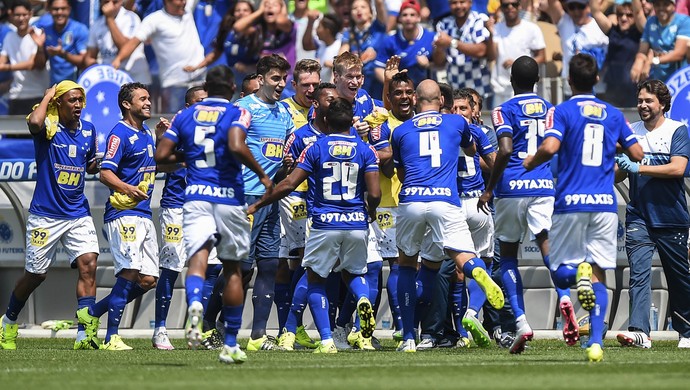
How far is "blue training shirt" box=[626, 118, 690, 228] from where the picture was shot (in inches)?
502

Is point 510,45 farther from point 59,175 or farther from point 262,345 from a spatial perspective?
point 59,175

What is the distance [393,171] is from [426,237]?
1.13 meters

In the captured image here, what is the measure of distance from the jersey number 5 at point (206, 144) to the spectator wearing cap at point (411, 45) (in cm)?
638

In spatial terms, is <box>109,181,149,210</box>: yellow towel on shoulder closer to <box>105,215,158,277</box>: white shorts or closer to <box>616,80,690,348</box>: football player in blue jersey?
<box>105,215,158,277</box>: white shorts

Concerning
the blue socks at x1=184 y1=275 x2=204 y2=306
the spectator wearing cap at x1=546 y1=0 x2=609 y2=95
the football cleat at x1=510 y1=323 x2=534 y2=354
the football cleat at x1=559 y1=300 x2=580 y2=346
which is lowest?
the football cleat at x1=510 y1=323 x2=534 y2=354

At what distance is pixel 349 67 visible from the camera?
13.0 m

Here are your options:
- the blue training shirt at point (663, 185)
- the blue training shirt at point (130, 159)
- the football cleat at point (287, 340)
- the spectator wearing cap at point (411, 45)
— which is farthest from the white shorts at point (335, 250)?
the spectator wearing cap at point (411, 45)

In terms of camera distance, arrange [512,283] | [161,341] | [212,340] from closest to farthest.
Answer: [512,283] < [161,341] < [212,340]

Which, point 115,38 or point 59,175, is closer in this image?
point 59,175

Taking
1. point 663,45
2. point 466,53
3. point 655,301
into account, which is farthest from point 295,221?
point 663,45

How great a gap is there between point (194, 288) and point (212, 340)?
344 cm

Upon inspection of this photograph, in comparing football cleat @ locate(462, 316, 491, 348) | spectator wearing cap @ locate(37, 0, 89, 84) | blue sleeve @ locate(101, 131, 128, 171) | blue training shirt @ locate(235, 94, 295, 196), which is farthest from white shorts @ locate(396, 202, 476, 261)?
spectator wearing cap @ locate(37, 0, 89, 84)

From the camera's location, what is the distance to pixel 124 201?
13.1m

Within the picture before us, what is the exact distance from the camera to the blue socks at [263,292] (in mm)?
13000
